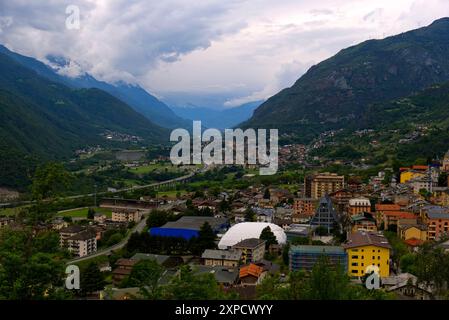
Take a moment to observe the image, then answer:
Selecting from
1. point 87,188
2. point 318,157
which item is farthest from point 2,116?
point 318,157

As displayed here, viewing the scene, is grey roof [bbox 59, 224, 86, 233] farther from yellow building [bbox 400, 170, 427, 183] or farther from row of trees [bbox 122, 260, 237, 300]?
row of trees [bbox 122, 260, 237, 300]

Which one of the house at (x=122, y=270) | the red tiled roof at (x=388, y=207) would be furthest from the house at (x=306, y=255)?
the red tiled roof at (x=388, y=207)

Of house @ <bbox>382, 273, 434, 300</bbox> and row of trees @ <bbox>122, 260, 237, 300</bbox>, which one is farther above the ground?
row of trees @ <bbox>122, 260, 237, 300</bbox>

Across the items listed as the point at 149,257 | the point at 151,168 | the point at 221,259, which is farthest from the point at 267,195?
the point at 151,168

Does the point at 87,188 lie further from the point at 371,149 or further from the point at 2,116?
the point at 2,116

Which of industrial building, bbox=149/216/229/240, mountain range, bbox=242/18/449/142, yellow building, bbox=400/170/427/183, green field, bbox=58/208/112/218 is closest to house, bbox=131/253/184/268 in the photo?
industrial building, bbox=149/216/229/240

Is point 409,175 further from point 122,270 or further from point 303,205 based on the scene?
point 122,270

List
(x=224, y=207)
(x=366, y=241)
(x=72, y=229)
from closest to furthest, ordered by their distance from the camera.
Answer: (x=366, y=241) < (x=72, y=229) < (x=224, y=207)
